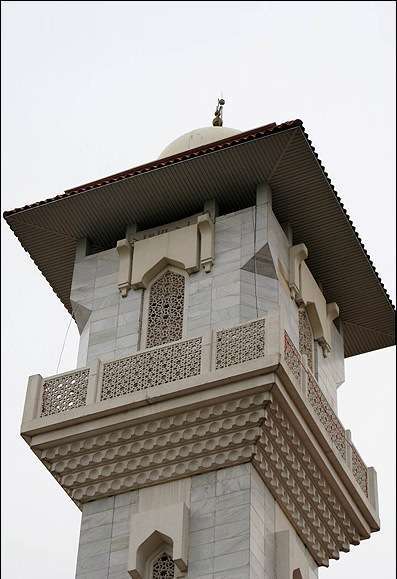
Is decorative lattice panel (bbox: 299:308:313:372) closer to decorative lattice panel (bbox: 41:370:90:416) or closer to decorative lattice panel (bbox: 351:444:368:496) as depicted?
decorative lattice panel (bbox: 351:444:368:496)

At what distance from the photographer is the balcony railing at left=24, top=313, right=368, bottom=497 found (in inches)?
799

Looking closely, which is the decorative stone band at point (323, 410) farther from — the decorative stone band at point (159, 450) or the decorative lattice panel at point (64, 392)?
the decorative lattice panel at point (64, 392)

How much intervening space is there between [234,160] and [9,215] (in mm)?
3606

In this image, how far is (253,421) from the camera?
20.0 m

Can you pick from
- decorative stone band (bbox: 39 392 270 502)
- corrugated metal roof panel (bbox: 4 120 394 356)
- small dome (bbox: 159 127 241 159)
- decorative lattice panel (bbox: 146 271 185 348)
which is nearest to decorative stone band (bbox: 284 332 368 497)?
decorative stone band (bbox: 39 392 270 502)

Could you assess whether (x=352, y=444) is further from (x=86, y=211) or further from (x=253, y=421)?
(x=86, y=211)

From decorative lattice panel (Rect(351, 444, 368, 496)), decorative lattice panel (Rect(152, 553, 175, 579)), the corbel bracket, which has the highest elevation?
the corbel bracket

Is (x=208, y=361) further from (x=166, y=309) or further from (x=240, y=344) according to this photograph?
(x=166, y=309)

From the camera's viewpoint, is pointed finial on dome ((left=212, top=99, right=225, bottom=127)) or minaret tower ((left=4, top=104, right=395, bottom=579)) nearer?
minaret tower ((left=4, top=104, right=395, bottom=579))

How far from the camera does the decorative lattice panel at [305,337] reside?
22891 mm

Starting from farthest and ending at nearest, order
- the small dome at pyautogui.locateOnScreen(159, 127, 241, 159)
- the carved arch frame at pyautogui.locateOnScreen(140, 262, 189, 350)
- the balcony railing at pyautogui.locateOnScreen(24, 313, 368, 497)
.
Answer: the small dome at pyautogui.locateOnScreen(159, 127, 241, 159) < the carved arch frame at pyautogui.locateOnScreen(140, 262, 189, 350) < the balcony railing at pyautogui.locateOnScreen(24, 313, 368, 497)

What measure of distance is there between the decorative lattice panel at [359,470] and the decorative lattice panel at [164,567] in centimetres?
335

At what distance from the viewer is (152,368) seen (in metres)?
20.8

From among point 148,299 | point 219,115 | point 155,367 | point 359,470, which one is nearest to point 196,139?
point 219,115
